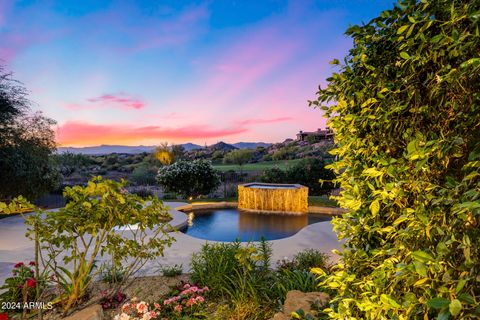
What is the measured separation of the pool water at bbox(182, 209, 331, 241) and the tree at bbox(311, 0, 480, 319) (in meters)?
7.02

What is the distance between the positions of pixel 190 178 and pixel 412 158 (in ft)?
48.6

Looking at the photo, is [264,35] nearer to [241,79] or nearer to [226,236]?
[241,79]

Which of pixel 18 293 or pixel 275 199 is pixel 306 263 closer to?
pixel 18 293

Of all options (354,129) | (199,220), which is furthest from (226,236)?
(354,129)

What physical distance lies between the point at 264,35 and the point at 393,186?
33.2ft

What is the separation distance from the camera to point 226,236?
9.33 meters

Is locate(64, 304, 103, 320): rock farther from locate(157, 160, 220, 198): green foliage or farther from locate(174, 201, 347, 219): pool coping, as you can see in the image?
locate(157, 160, 220, 198): green foliage

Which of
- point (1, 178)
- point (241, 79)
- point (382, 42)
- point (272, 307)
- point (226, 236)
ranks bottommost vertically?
point (226, 236)

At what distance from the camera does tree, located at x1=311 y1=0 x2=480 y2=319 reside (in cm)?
105

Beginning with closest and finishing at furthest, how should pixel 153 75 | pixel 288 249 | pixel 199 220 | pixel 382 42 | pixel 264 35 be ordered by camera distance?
pixel 382 42 < pixel 288 249 < pixel 264 35 < pixel 199 220 < pixel 153 75

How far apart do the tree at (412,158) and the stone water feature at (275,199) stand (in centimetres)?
1047

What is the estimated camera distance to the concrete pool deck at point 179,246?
17.7ft

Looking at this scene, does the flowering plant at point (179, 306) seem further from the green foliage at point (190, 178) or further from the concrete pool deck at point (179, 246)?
the green foliage at point (190, 178)

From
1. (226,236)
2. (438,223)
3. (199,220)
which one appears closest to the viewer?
(438,223)
